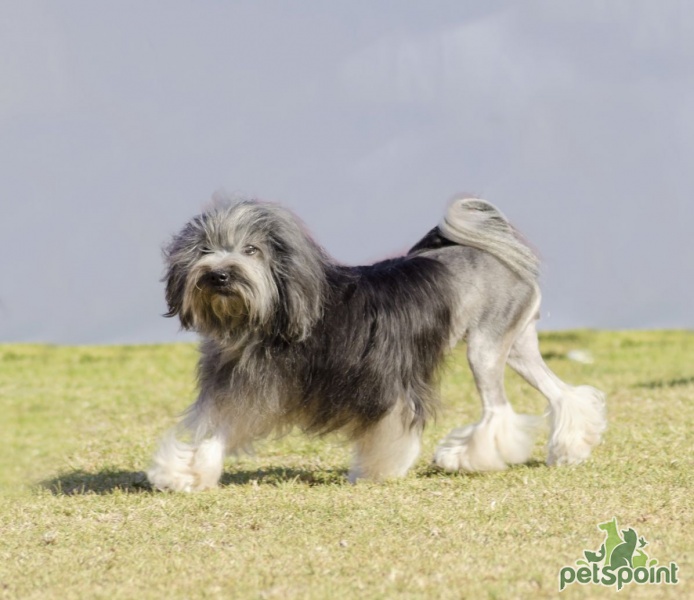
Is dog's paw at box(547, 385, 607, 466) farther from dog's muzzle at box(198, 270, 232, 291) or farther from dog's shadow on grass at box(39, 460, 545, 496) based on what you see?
dog's muzzle at box(198, 270, 232, 291)

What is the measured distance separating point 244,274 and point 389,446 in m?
1.47

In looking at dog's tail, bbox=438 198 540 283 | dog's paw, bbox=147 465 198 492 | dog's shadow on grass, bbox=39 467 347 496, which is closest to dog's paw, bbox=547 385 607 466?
dog's tail, bbox=438 198 540 283

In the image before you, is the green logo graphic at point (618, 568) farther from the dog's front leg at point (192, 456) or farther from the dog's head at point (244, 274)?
the dog's front leg at point (192, 456)

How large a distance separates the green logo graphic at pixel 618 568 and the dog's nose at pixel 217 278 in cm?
255

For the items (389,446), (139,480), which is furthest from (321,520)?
(139,480)

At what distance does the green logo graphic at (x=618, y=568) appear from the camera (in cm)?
452

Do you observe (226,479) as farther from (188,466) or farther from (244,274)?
(244,274)

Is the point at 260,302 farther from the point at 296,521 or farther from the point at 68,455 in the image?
the point at 68,455

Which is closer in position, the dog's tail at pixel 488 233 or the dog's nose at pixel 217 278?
the dog's nose at pixel 217 278

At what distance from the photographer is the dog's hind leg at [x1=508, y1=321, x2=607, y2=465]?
7629mm

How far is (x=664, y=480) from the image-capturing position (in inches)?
270

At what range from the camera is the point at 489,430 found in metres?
7.35

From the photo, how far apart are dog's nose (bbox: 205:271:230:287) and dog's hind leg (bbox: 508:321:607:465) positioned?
8.24 ft

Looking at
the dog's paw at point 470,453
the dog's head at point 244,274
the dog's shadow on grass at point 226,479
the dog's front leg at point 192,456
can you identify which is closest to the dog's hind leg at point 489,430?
the dog's paw at point 470,453
